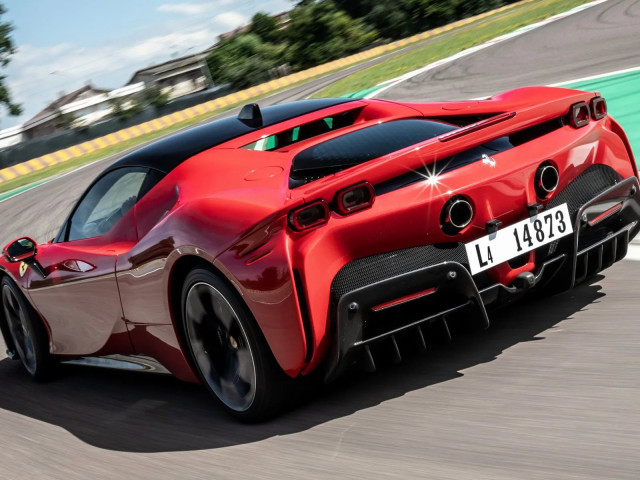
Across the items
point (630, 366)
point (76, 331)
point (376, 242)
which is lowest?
point (630, 366)

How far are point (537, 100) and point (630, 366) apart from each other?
1217 millimetres

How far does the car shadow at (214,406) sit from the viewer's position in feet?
11.2

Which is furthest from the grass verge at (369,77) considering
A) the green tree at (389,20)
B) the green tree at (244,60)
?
the green tree at (389,20)

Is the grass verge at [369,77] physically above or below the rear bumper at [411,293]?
below

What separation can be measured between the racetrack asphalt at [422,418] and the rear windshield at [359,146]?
89cm

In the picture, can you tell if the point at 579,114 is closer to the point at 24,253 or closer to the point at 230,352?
the point at 230,352

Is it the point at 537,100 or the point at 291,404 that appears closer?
the point at 291,404

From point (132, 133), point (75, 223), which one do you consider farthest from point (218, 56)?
point (75, 223)

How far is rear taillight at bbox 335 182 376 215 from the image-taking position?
301 centimetres

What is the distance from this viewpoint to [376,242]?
3.04 meters

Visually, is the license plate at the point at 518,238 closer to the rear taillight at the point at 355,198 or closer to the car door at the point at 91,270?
the rear taillight at the point at 355,198

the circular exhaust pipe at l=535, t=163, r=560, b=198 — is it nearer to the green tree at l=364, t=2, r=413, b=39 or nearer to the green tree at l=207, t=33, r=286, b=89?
the green tree at l=207, t=33, r=286, b=89

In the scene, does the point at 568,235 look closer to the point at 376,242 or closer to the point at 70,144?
the point at 376,242

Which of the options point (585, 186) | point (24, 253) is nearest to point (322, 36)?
point (24, 253)
